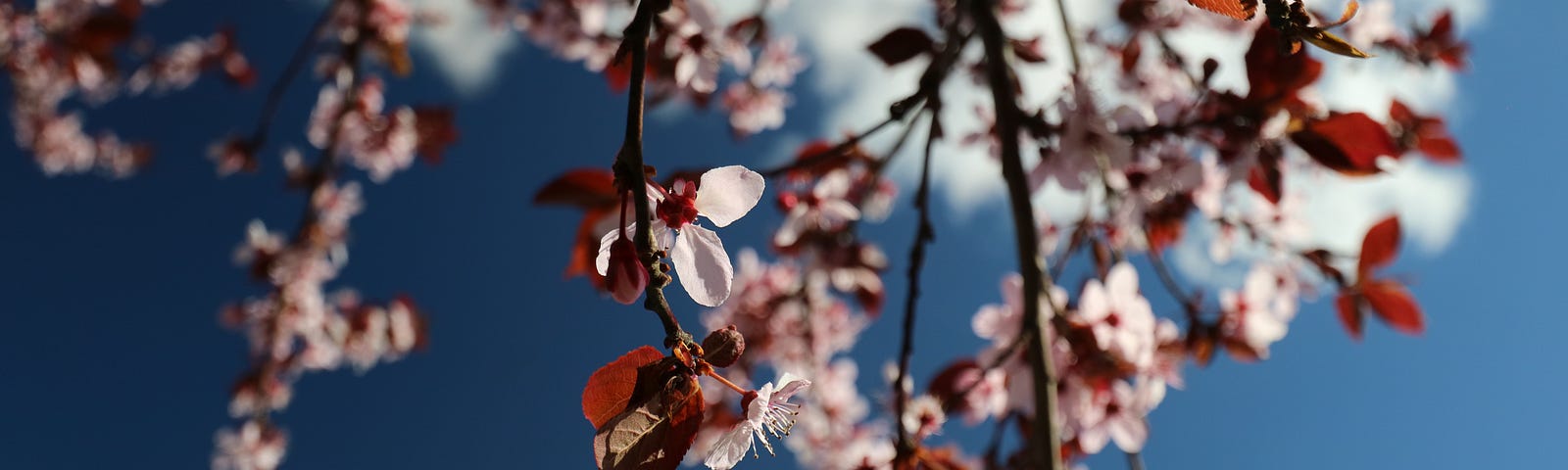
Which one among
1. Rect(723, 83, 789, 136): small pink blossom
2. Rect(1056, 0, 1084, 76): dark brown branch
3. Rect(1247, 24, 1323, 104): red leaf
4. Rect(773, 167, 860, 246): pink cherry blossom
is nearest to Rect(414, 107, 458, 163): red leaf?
Rect(723, 83, 789, 136): small pink blossom

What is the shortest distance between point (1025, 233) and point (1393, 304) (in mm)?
688

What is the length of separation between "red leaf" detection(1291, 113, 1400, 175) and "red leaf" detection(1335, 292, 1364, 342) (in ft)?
1.41

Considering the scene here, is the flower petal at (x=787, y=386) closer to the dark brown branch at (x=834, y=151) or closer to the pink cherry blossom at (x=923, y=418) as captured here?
the dark brown branch at (x=834, y=151)

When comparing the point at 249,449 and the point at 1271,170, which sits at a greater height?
the point at 249,449

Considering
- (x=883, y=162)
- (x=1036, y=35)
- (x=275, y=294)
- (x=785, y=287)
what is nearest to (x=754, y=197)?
(x=883, y=162)

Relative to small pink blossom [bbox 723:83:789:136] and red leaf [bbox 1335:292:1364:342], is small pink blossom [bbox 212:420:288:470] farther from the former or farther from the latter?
red leaf [bbox 1335:292:1364:342]

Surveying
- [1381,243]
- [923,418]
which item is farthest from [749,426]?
[1381,243]

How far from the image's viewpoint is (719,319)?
2504 millimetres

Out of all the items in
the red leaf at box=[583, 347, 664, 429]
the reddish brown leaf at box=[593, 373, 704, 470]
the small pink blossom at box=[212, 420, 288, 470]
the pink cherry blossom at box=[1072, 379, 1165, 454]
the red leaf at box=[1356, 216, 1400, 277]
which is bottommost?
the red leaf at box=[1356, 216, 1400, 277]

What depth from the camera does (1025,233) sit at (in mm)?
796

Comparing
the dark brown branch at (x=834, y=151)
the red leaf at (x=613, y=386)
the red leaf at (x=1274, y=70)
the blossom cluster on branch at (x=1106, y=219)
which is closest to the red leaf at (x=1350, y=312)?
the blossom cluster on branch at (x=1106, y=219)

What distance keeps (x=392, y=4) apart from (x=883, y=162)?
8.94 ft

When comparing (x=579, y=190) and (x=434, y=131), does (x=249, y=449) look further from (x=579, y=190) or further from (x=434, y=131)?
(x=579, y=190)

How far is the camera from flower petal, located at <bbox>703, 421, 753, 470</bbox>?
43 centimetres
